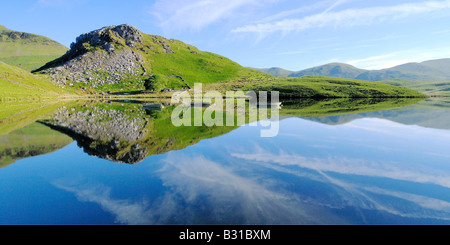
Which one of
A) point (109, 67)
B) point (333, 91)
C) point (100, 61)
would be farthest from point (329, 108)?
point (100, 61)

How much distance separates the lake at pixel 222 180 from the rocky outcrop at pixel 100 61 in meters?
138

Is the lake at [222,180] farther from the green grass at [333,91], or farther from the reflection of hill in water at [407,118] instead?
the green grass at [333,91]

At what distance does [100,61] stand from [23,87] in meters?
68.1

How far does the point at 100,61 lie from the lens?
162m

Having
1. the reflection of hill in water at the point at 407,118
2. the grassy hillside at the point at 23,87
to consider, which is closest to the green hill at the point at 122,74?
the grassy hillside at the point at 23,87

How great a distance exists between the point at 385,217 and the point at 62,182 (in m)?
17.3

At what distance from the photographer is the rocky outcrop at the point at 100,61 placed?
465 feet

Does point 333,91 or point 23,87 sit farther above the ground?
point 333,91

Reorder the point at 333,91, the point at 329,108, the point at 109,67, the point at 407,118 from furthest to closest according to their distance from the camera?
the point at 109,67 < the point at 333,91 < the point at 329,108 < the point at 407,118

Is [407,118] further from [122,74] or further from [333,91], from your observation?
[122,74]

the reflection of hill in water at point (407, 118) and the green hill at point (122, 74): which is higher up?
the green hill at point (122, 74)

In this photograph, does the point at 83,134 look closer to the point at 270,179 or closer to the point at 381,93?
the point at 270,179

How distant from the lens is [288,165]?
16406 mm
